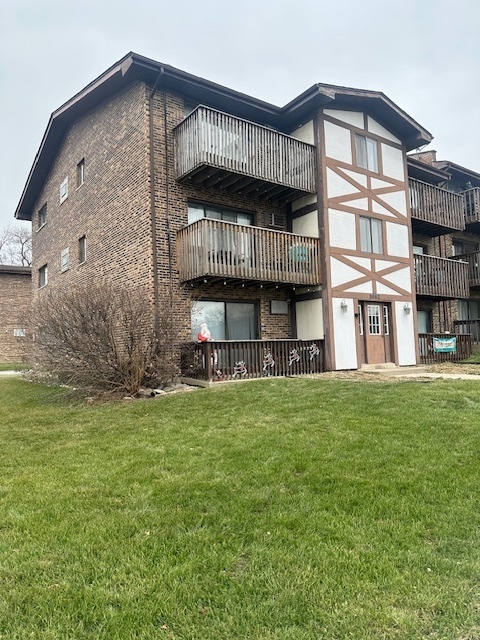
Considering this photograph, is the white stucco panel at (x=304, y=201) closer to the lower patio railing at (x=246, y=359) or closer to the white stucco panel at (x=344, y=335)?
the white stucco panel at (x=344, y=335)

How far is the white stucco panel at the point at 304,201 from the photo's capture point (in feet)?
46.5

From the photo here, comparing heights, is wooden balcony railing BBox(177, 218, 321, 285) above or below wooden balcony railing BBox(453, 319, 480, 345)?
above

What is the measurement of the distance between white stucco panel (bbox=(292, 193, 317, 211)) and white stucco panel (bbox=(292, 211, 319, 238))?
33cm

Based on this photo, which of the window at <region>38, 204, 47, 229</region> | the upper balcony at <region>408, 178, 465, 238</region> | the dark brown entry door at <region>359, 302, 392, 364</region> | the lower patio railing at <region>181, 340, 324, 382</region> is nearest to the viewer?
the lower patio railing at <region>181, 340, 324, 382</region>

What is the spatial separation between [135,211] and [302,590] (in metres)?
11.7

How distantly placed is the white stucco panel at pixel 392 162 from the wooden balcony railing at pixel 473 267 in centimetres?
606

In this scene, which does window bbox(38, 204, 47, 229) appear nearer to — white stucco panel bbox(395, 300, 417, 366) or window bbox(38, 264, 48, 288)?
window bbox(38, 264, 48, 288)

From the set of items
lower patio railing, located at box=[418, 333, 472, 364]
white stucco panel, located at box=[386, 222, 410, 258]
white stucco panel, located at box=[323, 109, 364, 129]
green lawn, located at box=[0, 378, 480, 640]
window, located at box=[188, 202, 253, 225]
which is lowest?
green lawn, located at box=[0, 378, 480, 640]

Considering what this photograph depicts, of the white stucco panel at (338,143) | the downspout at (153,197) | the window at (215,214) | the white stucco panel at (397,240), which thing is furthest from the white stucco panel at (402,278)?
the downspout at (153,197)

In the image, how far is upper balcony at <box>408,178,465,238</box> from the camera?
57.0 ft

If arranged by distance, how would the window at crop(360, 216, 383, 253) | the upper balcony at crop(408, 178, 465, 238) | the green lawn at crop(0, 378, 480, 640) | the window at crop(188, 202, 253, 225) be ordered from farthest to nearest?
the upper balcony at crop(408, 178, 465, 238), the window at crop(360, 216, 383, 253), the window at crop(188, 202, 253, 225), the green lawn at crop(0, 378, 480, 640)

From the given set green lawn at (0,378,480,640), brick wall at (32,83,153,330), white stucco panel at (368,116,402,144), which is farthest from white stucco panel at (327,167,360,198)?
green lawn at (0,378,480,640)

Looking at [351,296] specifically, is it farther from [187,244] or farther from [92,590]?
[92,590]

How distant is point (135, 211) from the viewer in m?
12.8
